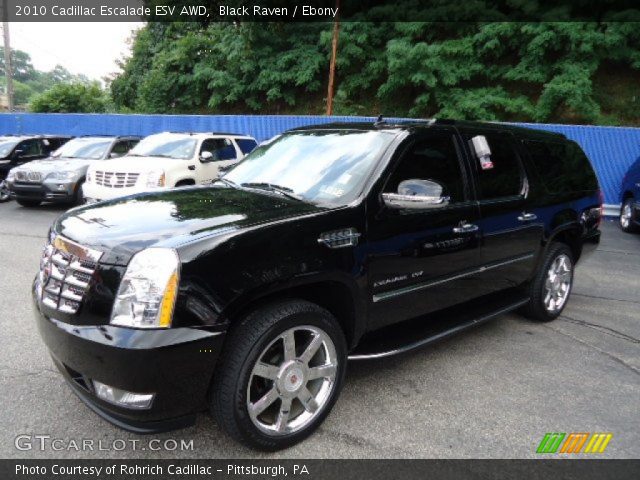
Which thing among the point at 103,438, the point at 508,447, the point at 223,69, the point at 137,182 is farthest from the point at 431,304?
the point at 223,69

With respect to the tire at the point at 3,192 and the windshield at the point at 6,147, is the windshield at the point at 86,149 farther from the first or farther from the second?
the windshield at the point at 6,147

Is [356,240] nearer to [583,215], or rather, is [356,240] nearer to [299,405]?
[299,405]

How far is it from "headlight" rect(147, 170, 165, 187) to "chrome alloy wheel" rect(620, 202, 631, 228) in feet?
30.2

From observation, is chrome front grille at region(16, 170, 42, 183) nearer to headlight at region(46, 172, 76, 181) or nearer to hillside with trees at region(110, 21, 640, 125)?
headlight at region(46, 172, 76, 181)

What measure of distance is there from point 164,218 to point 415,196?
1.49m

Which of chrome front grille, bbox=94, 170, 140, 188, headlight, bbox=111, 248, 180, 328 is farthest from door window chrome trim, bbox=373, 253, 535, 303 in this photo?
chrome front grille, bbox=94, 170, 140, 188

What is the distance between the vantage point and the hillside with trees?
51.9 ft

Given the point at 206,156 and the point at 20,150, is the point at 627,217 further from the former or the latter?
the point at 20,150

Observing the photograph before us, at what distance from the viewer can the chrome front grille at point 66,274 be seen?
2.35 meters

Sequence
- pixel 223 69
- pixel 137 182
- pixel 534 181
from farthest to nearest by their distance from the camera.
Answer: pixel 223 69, pixel 137 182, pixel 534 181

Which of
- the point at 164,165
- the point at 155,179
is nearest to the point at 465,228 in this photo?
the point at 155,179

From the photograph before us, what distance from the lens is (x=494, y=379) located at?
3.55 metres

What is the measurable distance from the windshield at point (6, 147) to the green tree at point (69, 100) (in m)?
25.7

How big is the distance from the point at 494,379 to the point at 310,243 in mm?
1923
